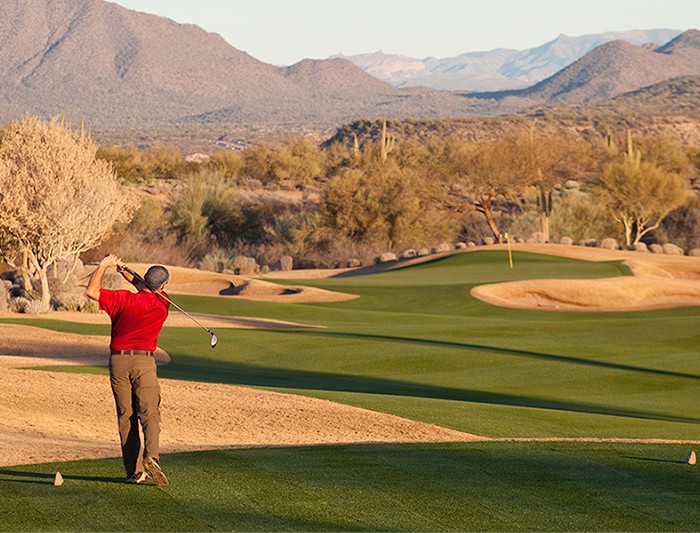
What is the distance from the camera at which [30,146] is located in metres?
33.6

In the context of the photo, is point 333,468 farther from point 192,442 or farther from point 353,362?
point 353,362

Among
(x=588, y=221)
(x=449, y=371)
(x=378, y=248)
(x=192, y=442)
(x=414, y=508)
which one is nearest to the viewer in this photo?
(x=414, y=508)

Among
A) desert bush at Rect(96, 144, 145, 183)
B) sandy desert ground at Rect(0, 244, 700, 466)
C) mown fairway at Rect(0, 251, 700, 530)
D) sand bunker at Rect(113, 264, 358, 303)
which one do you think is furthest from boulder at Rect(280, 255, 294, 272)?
sandy desert ground at Rect(0, 244, 700, 466)

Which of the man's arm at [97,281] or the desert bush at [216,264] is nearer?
the man's arm at [97,281]

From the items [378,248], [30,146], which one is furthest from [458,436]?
[378,248]

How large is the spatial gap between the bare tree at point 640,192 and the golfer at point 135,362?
1932 inches

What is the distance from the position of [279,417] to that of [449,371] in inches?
271

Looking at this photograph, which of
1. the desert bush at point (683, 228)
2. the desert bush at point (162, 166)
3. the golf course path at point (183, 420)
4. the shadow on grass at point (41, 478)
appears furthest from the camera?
the desert bush at point (162, 166)

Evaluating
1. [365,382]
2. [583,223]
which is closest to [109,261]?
[365,382]

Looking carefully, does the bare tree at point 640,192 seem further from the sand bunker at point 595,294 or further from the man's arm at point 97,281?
the man's arm at point 97,281

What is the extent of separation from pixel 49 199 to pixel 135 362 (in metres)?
23.5

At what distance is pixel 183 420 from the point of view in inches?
610

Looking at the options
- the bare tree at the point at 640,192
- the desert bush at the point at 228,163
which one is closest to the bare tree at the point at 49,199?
the bare tree at the point at 640,192

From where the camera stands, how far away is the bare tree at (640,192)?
185 feet
